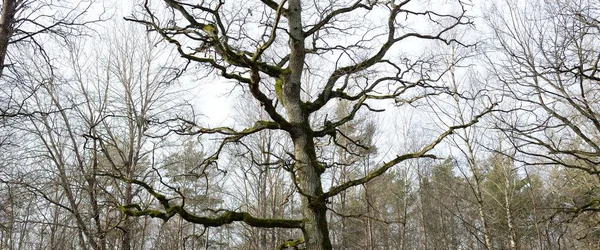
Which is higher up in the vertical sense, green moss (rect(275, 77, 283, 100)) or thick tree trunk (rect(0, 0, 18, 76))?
thick tree trunk (rect(0, 0, 18, 76))

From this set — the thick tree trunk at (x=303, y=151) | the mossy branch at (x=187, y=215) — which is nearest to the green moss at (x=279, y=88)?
the thick tree trunk at (x=303, y=151)

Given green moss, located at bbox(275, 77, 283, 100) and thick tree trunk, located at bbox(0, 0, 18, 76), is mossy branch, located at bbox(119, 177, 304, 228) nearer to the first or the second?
green moss, located at bbox(275, 77, 283, 100)

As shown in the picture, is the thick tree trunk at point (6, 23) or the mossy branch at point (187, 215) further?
the thick tree trunk at point (6, 23)

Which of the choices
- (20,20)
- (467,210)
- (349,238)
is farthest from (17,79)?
(467,210)

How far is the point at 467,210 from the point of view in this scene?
81.9 feet

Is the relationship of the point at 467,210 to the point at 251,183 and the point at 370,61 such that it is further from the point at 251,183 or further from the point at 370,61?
the point at 370,61

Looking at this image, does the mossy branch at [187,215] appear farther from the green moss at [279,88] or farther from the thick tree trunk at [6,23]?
the thick tree trunk at [6,23]

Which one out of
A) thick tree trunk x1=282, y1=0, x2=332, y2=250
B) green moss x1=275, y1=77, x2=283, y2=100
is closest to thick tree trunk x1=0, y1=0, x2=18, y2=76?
green moss x1=275, y1=77, x2=283, y2=100

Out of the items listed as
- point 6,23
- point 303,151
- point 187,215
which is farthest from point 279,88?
point 6,23

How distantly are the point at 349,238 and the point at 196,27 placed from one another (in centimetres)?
1578

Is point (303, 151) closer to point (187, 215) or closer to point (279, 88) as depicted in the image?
point (279, 88)

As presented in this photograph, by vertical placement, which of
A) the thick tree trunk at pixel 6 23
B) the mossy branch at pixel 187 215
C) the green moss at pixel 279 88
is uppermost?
the thick tree trunk at pixel 6 23

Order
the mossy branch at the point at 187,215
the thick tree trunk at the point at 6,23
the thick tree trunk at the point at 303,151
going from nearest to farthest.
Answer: the mossy branch at the point at 187,215
the thick tree trunk at the point at 303,151
the thick tree trunk at the point at 6,23

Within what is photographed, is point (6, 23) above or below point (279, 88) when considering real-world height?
above
